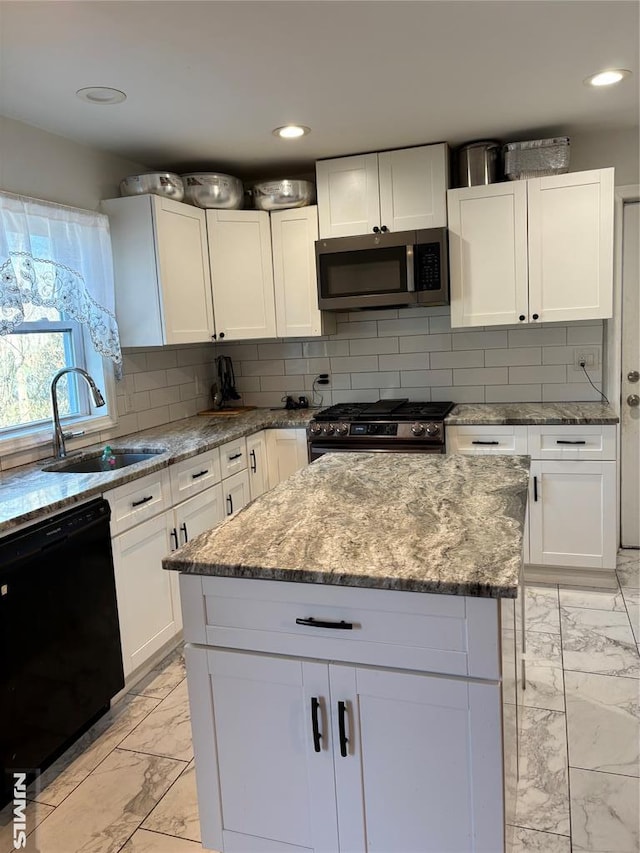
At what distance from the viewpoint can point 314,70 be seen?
2.39m

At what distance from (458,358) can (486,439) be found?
735 mm

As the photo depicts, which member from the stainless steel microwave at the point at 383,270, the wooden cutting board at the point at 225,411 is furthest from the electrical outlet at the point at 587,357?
the wooden cutting board at the point at 225,411

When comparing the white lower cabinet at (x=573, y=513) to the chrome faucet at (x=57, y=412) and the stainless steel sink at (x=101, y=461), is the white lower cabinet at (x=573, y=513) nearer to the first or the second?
the stainless steel sink at (x=101, y=461)

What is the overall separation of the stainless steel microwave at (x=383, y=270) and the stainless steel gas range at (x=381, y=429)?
61 cm

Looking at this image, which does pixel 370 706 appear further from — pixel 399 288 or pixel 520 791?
pixel 399 288

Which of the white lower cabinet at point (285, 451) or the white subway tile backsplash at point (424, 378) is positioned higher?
the white subway tile backsplash at point (424, 378)

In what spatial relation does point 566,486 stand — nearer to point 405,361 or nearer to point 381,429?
point 381,429

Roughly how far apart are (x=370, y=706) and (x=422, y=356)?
2833 mm

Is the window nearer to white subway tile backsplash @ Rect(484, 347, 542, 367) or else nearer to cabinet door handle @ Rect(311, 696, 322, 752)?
cabinet door handle @ Rect(311, 696, 322, 752)

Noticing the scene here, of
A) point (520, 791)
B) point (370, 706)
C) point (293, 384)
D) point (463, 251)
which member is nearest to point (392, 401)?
point (293, 384)

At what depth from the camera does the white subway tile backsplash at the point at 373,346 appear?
4039 millimetres

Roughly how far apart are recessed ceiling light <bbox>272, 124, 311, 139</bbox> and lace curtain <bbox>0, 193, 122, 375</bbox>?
0.99 m

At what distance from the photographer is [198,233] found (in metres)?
3.61

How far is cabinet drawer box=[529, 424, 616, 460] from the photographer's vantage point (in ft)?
10.5
